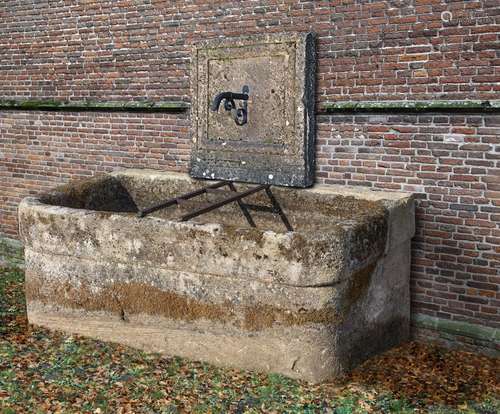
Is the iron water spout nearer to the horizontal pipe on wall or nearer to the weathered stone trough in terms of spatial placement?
the horizontal pipe on wall

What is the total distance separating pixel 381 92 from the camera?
5.70 metres

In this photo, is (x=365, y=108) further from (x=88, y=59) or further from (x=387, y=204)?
(x=88, y=59)

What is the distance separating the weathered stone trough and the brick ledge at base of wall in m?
0.15

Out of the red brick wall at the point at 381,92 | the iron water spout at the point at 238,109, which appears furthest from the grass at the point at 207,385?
the iron water spout at the point at 238,109

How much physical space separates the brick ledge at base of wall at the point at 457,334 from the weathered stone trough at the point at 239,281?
15cm

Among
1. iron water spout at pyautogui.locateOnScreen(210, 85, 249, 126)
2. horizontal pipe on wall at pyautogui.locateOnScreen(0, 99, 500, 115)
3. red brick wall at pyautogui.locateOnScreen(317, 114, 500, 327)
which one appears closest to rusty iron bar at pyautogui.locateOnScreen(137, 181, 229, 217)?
iron water spout at pyautogui.locateOnScreen(210, 85, 249, 126)

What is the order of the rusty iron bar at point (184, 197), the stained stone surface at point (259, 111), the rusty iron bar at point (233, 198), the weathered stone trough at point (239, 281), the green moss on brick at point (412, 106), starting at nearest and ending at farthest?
the weathered stone trough at point (239, 281) < the green moss on brick at point (412, 106) < the rusty iron bar at point (233, 198) < the rusty iron bar at point (184, 197) < the stained stone surface at point (259, 111)

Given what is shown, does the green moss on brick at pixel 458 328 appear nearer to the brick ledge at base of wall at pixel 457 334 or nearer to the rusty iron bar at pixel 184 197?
the brick ledge at base of wall at pixel 457 334

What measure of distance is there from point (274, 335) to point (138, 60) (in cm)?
399

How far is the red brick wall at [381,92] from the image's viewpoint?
5.29 metres

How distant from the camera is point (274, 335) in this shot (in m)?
4.75

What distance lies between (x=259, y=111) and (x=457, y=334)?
2794 mm

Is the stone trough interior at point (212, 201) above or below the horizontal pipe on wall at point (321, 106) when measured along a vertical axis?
below

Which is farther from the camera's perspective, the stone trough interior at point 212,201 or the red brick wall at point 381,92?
the stone trough interior at point 212,201
